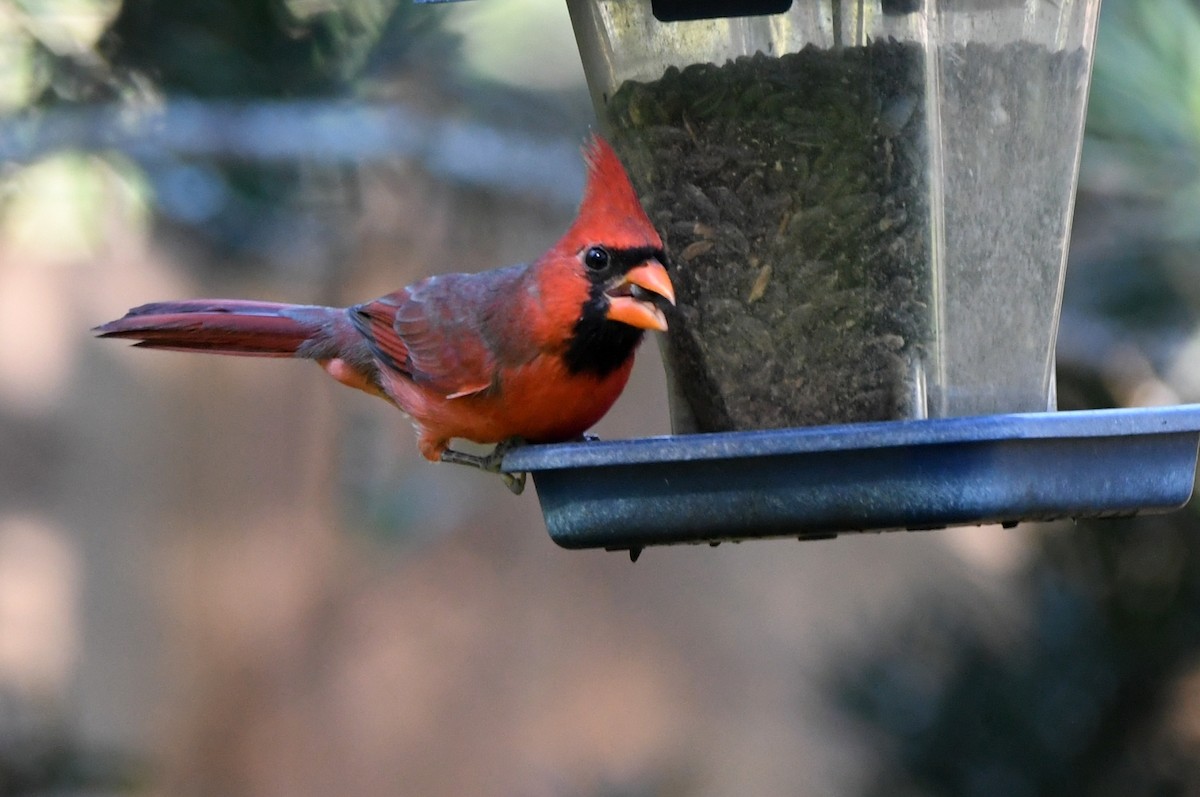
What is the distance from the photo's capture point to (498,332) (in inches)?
87.0

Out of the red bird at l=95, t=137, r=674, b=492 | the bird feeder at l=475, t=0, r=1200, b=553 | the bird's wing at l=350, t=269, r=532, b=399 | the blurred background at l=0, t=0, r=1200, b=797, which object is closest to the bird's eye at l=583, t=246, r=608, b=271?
the red bird at l=95, t=137, r=674, b=492

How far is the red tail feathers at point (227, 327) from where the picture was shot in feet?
7.95

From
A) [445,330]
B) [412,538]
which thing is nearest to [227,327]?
[445,330]

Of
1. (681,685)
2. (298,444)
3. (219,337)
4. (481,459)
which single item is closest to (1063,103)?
(481,459)

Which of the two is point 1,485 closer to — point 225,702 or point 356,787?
point 225,702

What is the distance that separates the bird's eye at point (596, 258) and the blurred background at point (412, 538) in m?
0.64

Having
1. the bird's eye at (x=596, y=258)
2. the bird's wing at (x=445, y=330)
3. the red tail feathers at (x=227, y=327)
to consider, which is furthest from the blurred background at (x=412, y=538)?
the bird's eye at (x=596, y=258)

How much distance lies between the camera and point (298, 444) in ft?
15.5

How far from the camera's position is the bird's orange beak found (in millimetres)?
1904

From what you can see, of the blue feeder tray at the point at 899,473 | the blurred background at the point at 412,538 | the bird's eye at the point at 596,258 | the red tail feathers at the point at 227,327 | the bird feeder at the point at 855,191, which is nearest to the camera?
the blue feeder tray at the point at 899,473

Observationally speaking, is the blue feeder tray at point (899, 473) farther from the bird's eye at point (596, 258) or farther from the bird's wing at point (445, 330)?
the bird's wing at point (445, 330)

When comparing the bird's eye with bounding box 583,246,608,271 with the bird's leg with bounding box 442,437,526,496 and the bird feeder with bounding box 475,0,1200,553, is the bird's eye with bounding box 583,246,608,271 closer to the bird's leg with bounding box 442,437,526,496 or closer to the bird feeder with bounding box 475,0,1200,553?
the bird feeder with bounding box 475,0,1200,553

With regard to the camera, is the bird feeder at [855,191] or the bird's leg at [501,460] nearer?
the bird feeder at [855,191]

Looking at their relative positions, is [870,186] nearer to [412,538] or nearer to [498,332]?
[498,332]
